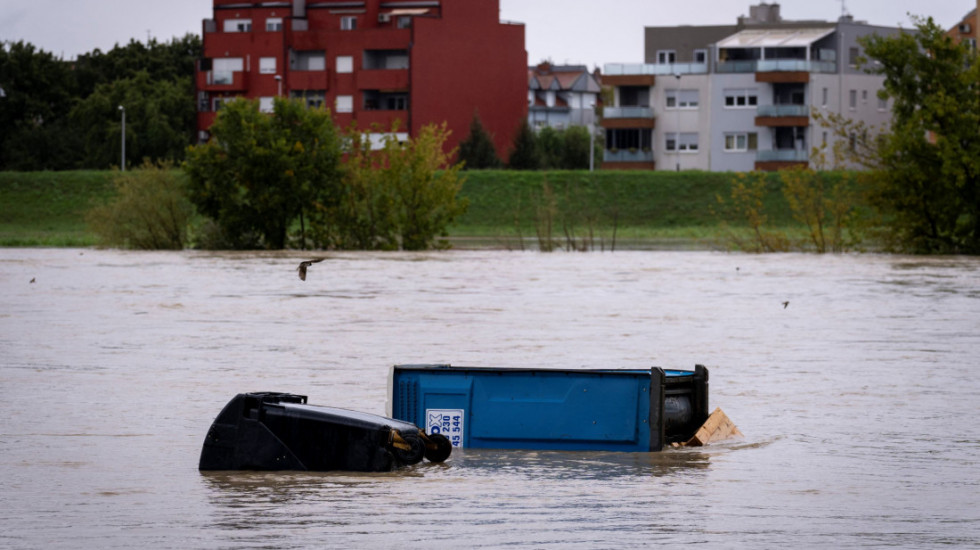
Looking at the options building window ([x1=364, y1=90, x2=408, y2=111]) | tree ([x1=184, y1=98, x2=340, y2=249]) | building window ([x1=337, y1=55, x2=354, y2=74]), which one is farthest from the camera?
building window ([x1=337, y1=55, x2=354, y2=74])

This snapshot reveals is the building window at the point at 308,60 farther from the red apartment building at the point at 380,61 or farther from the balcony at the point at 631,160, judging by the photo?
the balcony at the point at 631,160

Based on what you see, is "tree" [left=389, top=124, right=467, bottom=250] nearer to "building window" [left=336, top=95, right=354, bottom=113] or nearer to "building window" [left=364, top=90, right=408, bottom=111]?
"building window" [left=364, top=90, right=408, bottom=111]

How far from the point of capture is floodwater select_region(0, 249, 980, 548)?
850 cm

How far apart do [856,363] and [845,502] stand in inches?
315

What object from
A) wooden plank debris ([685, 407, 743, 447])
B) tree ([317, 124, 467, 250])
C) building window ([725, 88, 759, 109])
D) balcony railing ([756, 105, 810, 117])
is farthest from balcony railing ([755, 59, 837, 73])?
wooden plank debris ([685, 407, 743, 447])

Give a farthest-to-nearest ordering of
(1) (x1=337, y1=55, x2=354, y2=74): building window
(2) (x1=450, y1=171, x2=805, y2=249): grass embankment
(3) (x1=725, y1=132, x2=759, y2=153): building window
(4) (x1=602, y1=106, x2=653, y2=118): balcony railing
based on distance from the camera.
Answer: (4) (x1=602, y1=106, x2=653, y2=118): balcony railing
(3) (x1=725, y1=132, x2=759, y2=153): building window
(1) (x1=337, y1=55, x2=354, y2=74): building window
(2) (x1=450, y1=171, x2=805, y2=249): grass embankment

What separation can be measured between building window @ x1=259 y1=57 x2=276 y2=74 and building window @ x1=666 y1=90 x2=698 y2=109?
79.7ft

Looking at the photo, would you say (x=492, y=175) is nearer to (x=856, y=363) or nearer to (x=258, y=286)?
(x=258, y=286)

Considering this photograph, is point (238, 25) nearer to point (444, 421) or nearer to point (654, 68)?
point (654, 68)

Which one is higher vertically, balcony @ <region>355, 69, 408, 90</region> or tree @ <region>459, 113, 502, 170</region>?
balcony @ <region>355, 69, 408, 90</region>

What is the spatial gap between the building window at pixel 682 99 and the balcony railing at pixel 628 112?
63.5 inches

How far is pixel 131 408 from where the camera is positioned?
1322 centimetres

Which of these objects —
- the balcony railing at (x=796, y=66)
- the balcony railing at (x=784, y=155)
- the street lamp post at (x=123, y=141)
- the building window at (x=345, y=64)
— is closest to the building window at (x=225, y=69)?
the street lamp post at (x=123, y=141)

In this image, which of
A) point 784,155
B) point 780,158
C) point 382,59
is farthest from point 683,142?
point 382,59
